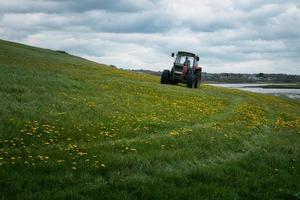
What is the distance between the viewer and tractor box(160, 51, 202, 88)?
147ft

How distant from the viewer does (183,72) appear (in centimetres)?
4488

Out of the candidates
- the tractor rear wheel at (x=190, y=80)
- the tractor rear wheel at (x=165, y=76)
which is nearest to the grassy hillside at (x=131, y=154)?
the tractor rear wheel at (x=190, y=80)

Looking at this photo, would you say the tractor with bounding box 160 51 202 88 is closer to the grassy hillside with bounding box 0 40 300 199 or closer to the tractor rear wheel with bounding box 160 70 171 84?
the tractor rear wheel with bounding box 160 70 171 84

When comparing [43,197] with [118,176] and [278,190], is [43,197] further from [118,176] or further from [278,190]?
[278,190]

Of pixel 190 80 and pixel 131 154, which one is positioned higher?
pixel 190 80

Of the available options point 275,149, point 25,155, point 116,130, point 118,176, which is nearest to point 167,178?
point 118,176

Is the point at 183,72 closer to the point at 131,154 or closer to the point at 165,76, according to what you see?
the point at 165,76

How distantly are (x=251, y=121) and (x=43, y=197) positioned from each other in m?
15.7

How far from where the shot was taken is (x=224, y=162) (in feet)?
41.2

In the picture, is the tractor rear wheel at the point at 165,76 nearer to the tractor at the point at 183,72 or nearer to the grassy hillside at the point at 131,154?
the tractor at the point at 183,72

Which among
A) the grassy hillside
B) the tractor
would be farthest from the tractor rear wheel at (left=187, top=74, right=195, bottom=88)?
the grassy hillside

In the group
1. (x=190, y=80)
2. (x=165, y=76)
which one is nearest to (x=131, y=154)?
(x=190, y=80)

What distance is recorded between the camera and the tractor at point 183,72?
44906 millimetres

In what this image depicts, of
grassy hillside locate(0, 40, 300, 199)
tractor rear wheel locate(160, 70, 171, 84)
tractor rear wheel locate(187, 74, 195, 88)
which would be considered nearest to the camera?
grassy hillside locate(0, 40, 300, 199)
